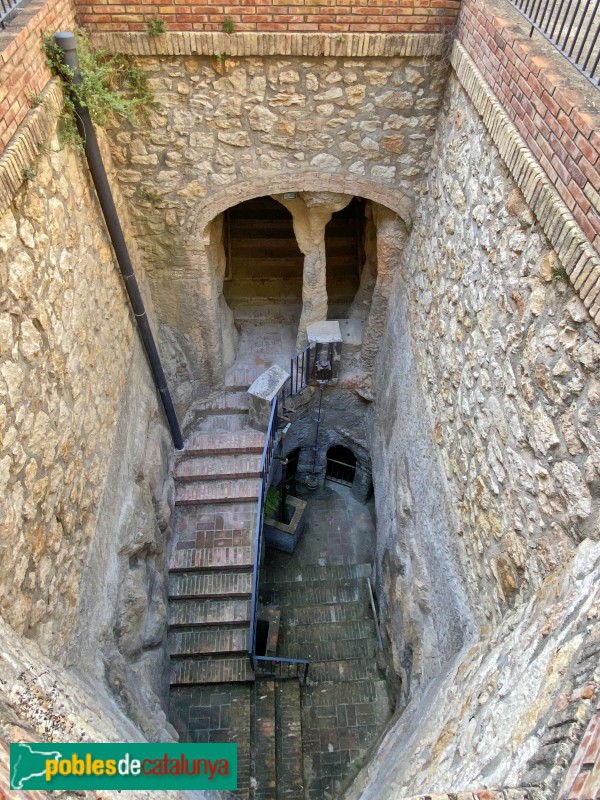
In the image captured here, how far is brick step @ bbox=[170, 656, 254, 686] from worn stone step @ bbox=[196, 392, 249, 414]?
312 cm

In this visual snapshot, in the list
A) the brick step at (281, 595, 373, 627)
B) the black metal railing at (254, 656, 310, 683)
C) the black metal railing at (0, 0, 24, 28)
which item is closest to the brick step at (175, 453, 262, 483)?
the brick step at (281, 595, 373, 627)

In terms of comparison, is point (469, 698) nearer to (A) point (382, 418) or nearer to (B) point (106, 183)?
(A) point (382, 418)

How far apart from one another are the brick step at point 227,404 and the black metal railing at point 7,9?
4.87 metres

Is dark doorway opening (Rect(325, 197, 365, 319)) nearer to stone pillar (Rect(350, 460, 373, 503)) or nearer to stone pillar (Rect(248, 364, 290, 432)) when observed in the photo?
stone pillar (Rect(248, 364, 290, 432))

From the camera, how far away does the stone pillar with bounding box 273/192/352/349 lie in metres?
6.11

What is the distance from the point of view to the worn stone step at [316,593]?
783 centimetres

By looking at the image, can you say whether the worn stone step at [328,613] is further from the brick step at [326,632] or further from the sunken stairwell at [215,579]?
the sunken stairwell at [215,579]

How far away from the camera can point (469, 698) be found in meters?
3.52

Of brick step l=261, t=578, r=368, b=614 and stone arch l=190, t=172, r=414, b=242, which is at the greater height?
stone arch l=190, t=172, r=414, b=242

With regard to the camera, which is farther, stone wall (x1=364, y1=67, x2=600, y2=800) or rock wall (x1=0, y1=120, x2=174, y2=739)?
rock wall (x1=0, y1=120, x2=174, y2=739)

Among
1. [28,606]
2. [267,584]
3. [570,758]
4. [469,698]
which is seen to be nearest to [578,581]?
[570,758]

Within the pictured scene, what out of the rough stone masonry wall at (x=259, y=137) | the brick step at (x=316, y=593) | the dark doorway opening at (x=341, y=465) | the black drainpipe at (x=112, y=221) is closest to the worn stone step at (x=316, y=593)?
the brick step at (x=316, y=593)

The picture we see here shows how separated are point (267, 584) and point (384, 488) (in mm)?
2340

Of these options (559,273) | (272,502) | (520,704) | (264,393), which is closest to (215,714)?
(272,502)
